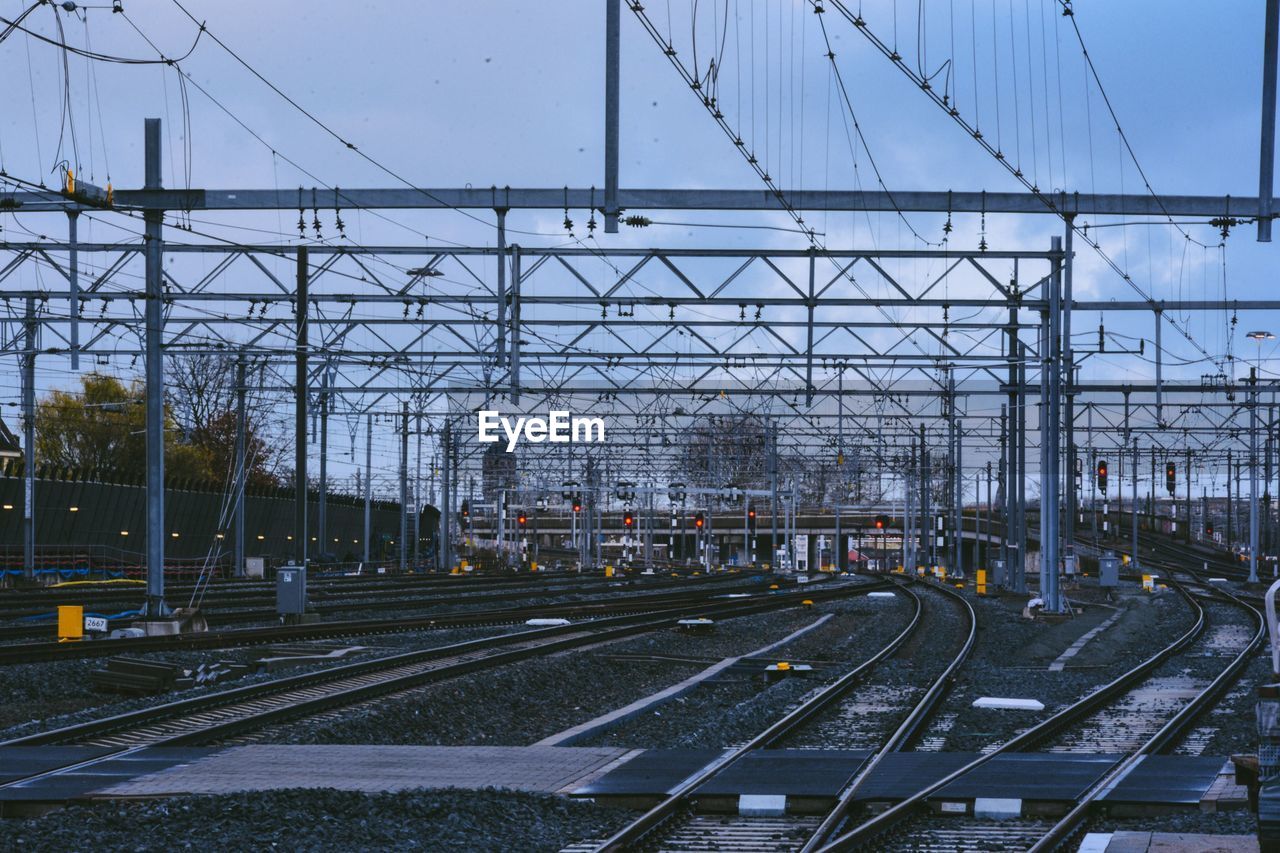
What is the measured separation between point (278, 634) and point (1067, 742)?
16.4 metres

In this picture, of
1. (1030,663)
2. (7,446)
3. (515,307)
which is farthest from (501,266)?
(7,446)

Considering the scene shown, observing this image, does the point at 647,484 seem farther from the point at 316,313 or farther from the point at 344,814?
the point at 344,814

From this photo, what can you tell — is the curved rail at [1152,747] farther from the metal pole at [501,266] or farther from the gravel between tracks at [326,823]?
the metal pole at [501,266]

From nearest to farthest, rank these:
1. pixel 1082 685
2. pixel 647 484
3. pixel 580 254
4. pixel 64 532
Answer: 1. pixel 1082 685
2. pixel 580 254
3. pixel 64 532
4. pixel 647 484

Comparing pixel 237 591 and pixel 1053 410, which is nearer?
pixel 1053 410

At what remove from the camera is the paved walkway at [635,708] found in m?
15.7

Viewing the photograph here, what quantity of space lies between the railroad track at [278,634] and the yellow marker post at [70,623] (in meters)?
→ 1.39

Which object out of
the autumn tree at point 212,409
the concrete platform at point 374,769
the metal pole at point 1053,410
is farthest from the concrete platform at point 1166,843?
the autumn tree at point 212,409

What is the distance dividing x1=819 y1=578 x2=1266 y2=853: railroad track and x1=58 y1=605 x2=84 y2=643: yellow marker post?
16966 millimetres

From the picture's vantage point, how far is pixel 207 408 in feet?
296

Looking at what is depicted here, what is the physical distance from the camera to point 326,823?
10.1 m

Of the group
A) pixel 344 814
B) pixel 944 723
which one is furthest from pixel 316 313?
pixel 344 814

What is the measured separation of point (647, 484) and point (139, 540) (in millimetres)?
37775

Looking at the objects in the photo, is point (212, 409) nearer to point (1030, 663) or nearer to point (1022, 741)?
point (1030, 663)
